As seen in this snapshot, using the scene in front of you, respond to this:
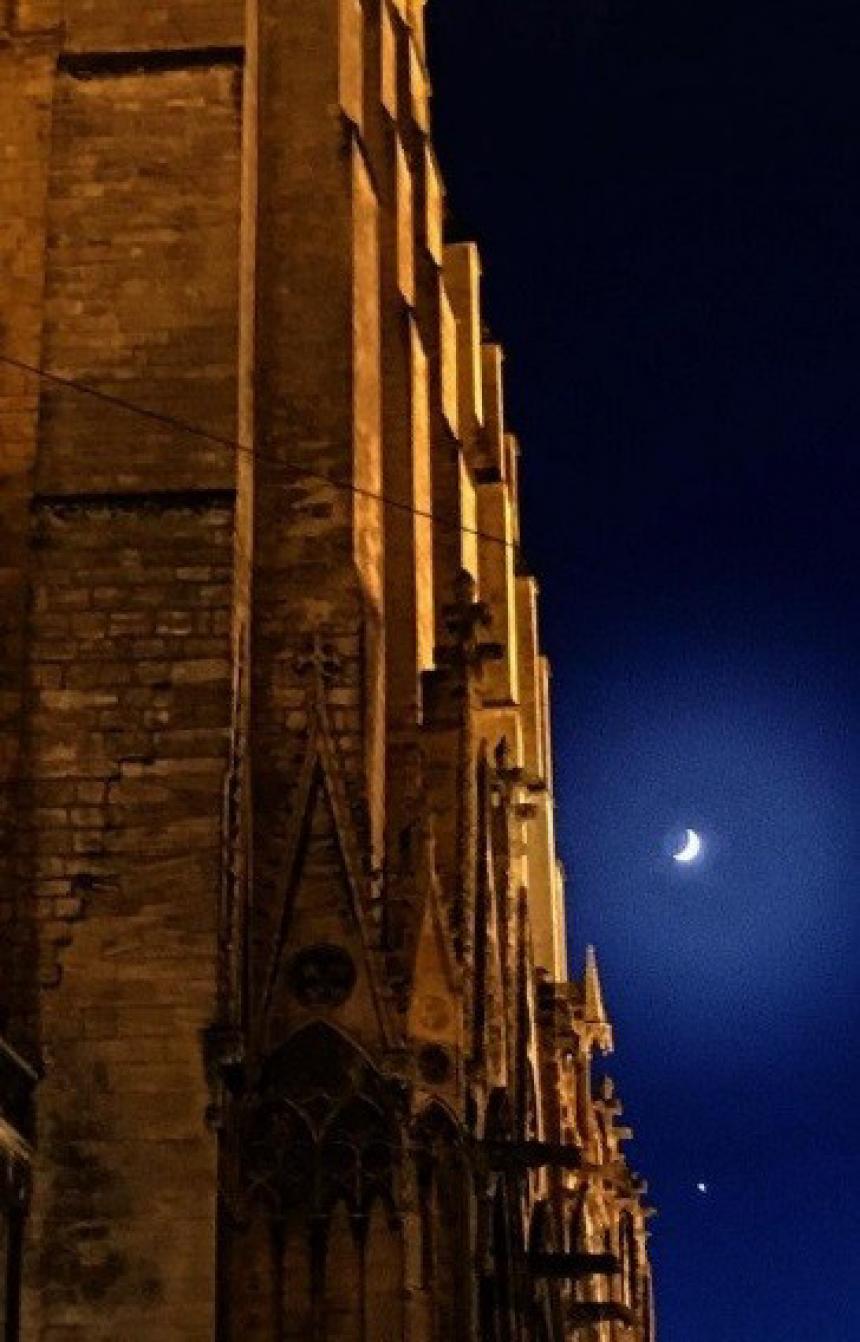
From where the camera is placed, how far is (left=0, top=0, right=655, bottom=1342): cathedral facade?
44.3 feet

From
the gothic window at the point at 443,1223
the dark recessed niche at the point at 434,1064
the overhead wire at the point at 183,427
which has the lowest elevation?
the gothic window at the point at 443,1223

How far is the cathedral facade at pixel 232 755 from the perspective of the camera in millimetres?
Answer: 13508

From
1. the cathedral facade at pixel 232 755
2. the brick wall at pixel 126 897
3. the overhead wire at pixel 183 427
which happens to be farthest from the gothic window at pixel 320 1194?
the overhead wire at pixel 183 427

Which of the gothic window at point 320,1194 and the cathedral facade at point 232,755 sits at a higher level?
the cathedral facade at point 232,755

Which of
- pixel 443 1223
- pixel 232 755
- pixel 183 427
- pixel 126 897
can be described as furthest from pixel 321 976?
pixel 183 427

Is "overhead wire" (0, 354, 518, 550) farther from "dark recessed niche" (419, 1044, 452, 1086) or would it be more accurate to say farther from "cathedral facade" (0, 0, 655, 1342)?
A: "dark recessed niche" (419, 1044, 452, 1086)

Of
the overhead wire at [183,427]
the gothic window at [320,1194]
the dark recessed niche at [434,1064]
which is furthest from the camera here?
the overhead wire at [183,427]

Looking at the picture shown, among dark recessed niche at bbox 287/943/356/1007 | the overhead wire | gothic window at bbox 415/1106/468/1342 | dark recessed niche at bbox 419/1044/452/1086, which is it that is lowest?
gothic window at bbox 415/1106/468/1342

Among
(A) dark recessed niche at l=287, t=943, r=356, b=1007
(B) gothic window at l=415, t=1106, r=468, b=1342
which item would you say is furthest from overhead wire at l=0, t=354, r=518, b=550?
(B) gothic window at l=415, t=1106, r=468, b=1342

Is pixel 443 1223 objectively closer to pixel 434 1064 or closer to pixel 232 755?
pixel 434 1064

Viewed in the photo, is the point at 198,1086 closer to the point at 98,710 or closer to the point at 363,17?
the point at 98,710

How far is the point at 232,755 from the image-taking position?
561 inches

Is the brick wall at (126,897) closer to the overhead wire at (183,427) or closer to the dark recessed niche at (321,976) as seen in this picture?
the overhead wire at (183,427)

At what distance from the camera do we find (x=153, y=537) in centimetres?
1486
